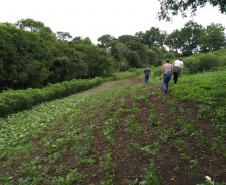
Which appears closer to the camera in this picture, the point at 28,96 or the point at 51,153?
the point at 51,153

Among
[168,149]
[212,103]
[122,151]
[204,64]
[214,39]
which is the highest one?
[214,39]

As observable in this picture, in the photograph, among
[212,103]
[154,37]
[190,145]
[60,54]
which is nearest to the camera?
[190,145]

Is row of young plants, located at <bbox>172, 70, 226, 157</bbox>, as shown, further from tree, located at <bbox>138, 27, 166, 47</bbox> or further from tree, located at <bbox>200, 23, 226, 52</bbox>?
tree, located at <bbox>138, 27, 166, 47</bbox>

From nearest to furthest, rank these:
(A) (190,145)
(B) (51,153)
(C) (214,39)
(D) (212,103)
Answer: (A) (190,145)
(B) (51,153)
(D) (212,103)
(C) (214,39)

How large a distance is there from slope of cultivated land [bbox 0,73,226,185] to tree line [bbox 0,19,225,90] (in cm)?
3069

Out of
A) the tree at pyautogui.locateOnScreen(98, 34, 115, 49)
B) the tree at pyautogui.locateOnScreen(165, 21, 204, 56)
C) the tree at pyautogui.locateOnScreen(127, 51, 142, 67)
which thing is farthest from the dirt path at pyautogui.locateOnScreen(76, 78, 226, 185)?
the tree at pyautogui.locateOnScreen(165, 21, 204, 56)

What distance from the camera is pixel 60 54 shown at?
61594 millimetres

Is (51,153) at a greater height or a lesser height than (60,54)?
lesser

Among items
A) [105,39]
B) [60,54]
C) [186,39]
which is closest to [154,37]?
[186,39]

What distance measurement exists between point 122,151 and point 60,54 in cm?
5221

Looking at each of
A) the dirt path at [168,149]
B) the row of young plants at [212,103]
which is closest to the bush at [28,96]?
the row of young plants at [212,103]

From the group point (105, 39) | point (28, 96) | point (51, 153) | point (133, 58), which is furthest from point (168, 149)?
point (105, 39)

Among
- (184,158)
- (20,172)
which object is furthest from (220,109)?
(20,172)

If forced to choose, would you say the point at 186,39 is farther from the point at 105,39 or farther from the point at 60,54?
the point at 60,54
